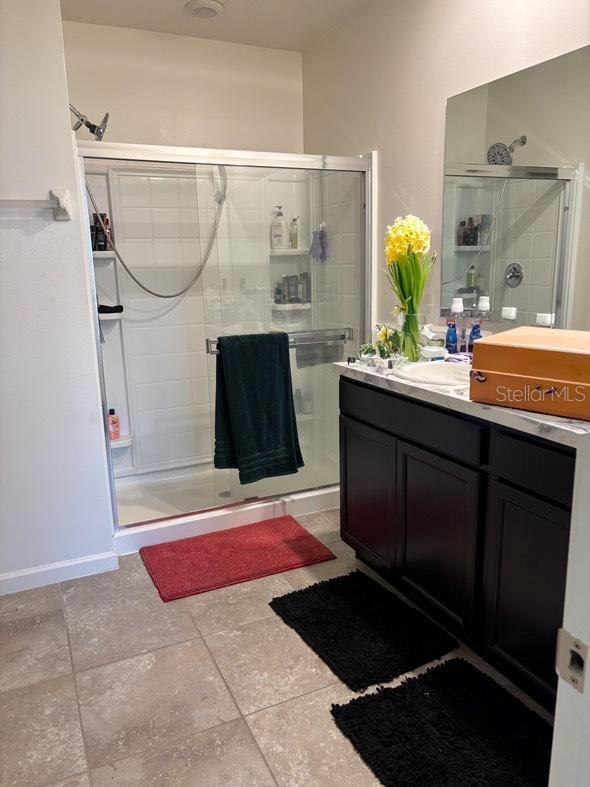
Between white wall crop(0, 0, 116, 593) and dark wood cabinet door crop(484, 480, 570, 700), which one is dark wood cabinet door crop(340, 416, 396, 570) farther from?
white wall crop(0, 0, 116, 593)

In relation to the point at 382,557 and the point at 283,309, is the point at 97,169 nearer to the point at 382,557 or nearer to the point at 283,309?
the point at 283,309

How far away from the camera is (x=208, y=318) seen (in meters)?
2.83

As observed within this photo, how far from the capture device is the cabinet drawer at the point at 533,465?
1.45 m

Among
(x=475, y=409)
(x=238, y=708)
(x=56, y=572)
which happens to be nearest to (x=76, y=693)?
(x=238, y=708)

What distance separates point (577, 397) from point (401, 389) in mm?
668

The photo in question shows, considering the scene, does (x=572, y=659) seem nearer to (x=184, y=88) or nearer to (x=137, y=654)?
(x=137, y=654)

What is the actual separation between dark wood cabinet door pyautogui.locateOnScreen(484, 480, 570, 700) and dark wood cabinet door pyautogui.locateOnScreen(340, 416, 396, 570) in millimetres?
511

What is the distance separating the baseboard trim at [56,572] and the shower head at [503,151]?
2.22 metres

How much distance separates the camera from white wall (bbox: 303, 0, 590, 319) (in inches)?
80.0

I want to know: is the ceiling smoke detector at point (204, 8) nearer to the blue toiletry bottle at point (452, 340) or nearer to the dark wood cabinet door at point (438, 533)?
the blue toiletry bottle at point (452, 340)

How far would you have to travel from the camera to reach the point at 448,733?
5.29 ft

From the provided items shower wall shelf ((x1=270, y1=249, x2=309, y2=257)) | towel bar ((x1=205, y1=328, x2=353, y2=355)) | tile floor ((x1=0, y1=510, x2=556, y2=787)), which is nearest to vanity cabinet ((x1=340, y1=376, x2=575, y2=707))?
tile floor ((x1=0, y1=510, x2=556, y2=787))

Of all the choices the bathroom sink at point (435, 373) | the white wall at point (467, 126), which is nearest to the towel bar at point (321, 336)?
A: the bathroom sink at point (435, 373)

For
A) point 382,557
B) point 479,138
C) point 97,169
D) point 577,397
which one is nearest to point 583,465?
point 577,397
